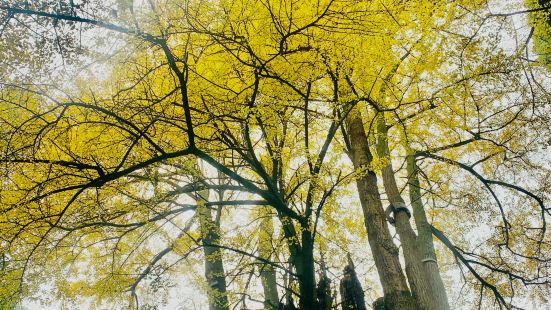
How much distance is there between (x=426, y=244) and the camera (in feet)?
21.6

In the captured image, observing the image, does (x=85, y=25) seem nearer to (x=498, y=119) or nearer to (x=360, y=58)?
(x=360, y=58)

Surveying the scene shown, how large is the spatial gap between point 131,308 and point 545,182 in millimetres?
8700

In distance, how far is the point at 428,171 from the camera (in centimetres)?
947

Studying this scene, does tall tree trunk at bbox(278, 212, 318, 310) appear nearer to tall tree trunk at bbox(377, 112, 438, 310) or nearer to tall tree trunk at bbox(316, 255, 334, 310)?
tall tree trunk at bbox(316, 255, 334, 310)

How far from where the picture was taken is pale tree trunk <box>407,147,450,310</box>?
6040 mm

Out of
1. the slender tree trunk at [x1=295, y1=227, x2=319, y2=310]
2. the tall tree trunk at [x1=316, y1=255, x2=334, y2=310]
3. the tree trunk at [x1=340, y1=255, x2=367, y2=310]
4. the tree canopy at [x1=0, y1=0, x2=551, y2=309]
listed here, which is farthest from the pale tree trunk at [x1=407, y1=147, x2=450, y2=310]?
the slender tree trunk at [x1=295, y1=227, x2=319, y2=310]

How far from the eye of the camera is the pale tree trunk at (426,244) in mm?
6040

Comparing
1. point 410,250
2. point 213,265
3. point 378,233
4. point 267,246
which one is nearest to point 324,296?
point 378,233

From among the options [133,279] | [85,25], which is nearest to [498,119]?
[85,25]

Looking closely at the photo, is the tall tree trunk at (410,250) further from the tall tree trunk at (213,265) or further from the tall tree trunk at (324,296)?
the tall tree trunk at (213,265)

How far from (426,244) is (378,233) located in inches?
53.6

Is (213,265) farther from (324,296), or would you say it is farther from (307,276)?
(307,276)

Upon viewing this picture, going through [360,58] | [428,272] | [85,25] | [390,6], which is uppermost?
[390,6]

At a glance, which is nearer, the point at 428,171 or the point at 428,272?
the point at 428,272
